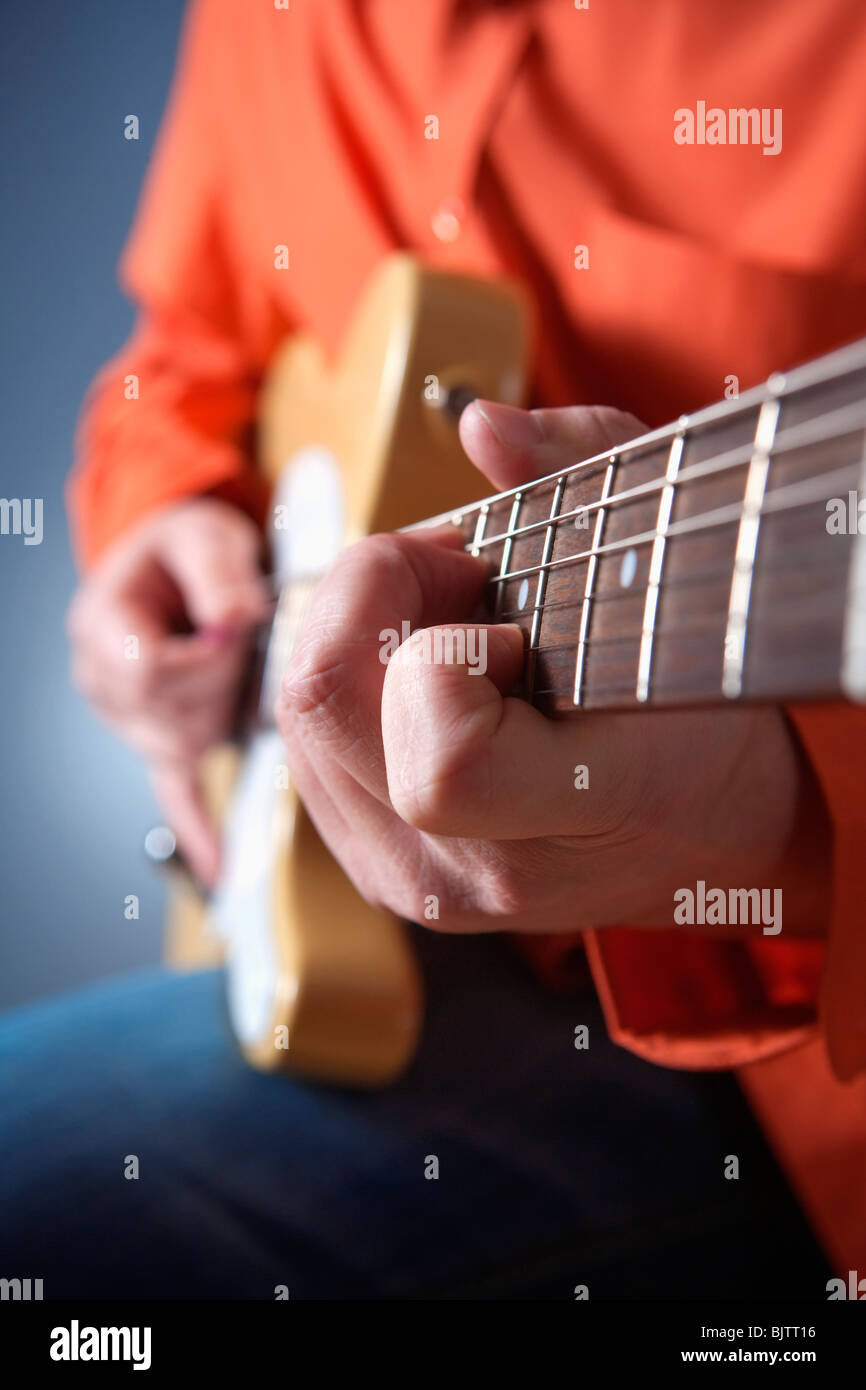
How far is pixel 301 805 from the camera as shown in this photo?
1.91ft

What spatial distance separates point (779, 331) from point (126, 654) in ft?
1.66

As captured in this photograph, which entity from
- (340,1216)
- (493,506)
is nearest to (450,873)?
(493,506)

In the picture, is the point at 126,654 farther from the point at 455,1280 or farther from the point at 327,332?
the point at 455,1280

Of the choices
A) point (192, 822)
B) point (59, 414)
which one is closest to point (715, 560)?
point (192, 822)

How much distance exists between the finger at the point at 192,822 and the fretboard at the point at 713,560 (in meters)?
0.60

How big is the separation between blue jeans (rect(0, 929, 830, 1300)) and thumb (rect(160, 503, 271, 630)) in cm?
30

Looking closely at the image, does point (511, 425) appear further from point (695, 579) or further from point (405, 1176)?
point (405, 1176)

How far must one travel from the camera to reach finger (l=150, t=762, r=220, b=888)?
86cm

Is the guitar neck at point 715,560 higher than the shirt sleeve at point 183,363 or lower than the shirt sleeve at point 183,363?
lower

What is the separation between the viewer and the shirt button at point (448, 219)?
0.62 meters

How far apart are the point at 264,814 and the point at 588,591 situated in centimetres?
41

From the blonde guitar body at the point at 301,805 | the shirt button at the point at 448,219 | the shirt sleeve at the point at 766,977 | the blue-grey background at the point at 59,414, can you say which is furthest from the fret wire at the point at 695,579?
the blue-grey background at the point at 59,414

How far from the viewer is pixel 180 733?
2.48 ft

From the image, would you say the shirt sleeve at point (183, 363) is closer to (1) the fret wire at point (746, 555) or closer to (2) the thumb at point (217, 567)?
(2) the thumb at point (217, 567)
